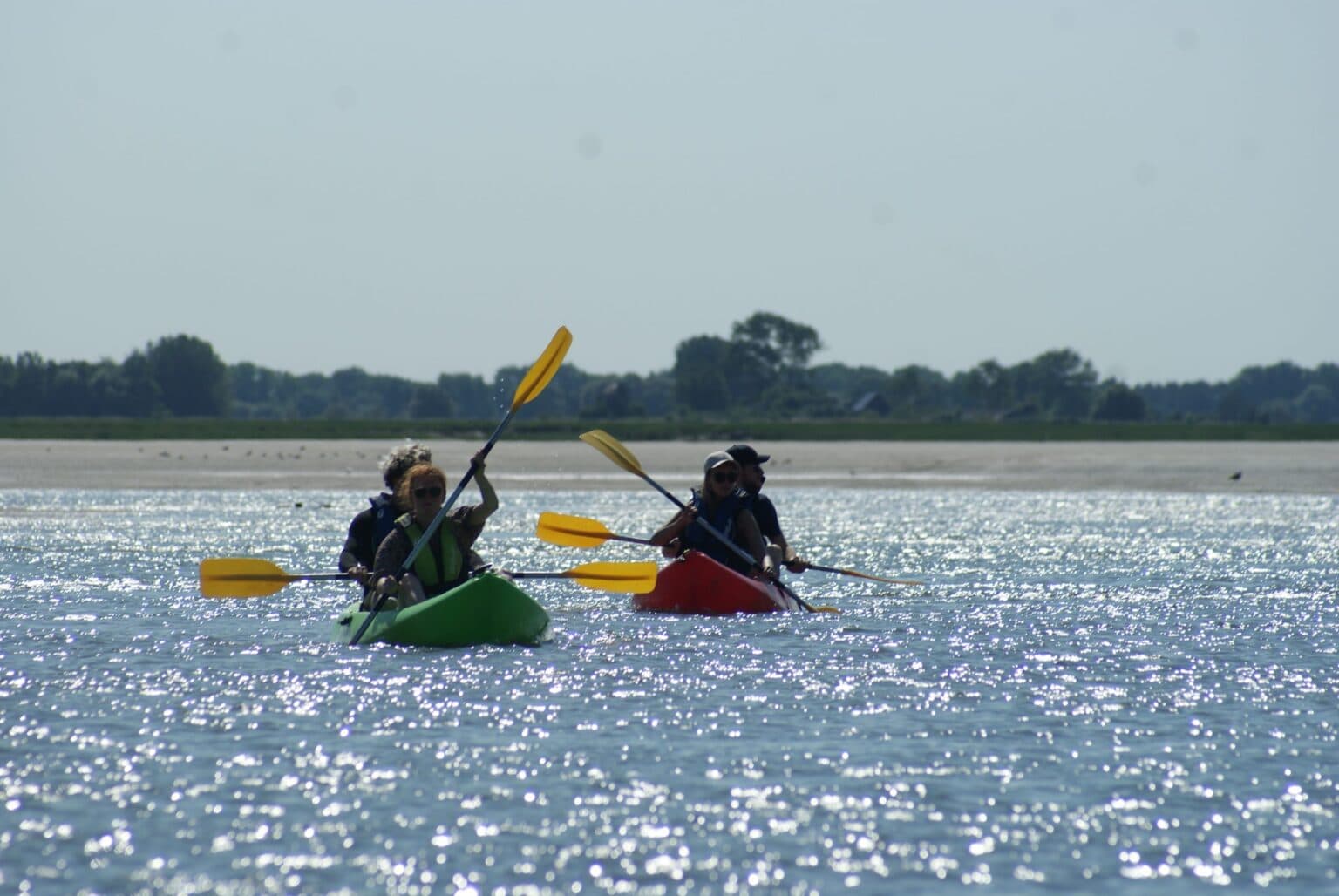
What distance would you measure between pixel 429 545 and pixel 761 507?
3377mm

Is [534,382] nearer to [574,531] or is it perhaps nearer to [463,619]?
[574,531]

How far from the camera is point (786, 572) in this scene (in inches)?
674

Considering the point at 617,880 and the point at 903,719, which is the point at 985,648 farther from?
the point at 617,880

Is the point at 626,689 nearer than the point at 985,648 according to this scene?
Yes

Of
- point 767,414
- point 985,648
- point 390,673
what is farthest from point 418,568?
point 767,414

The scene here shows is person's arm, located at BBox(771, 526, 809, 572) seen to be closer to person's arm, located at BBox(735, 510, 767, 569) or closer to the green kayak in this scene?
person's arm, located at BBox(735, 510, 767, 569)

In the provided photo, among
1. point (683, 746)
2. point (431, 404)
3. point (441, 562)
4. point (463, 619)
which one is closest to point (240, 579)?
point (441, 562)

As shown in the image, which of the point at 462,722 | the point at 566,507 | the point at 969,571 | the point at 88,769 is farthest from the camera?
the point at 566,507

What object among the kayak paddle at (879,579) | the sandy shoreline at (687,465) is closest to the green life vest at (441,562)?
the kayak paddle at (879,579)

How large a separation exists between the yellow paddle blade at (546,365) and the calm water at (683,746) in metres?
1.87

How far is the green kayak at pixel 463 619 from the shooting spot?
34.9 ft

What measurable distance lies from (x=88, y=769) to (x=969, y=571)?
37.6 ft

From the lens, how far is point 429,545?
1100 cm

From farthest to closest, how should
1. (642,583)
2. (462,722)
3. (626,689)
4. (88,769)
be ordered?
(642,583), (626,689), (462,722), (88,769)
